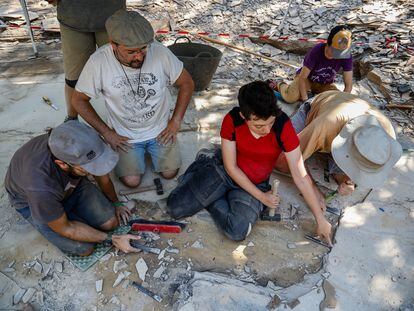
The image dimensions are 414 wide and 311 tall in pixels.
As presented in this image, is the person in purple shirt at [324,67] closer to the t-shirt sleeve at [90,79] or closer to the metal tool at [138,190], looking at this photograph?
the metal tool at [138,190]

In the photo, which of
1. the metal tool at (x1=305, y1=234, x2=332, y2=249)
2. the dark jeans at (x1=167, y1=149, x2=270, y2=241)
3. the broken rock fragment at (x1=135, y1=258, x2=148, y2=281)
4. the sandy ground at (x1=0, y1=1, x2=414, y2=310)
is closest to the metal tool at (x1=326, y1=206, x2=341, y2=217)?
the sandy ground at (x1=0, y1=1, x2=414, y2=310)

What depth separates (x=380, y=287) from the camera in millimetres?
2740

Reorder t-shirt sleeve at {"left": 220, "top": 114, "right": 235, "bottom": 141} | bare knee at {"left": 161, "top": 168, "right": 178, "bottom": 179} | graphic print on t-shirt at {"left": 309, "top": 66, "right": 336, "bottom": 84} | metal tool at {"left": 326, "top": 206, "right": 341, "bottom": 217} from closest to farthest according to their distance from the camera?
t-shirt sleeve at {"left": 220, "top": 114, "right": 235, "bottom": 141}, metal tool at {"left": 326, "top": 206, "right": 341, "bottom": 217}, bare knee at {"left": 161, "top": 168, "right": 178, "bottom": 179}, graphic print on t-shirt at {"left": 309, "top": 66, "right": 336, "bottom": 84}

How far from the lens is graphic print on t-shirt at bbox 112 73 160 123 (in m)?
3.12

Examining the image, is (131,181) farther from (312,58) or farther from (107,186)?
(312,58)

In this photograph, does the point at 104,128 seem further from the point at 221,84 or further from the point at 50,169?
the point at 221,84

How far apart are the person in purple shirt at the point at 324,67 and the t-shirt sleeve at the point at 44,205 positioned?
3281mm

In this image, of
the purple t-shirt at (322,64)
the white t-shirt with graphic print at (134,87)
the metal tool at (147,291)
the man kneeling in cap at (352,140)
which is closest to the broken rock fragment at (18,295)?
the metal tool at (147,291)

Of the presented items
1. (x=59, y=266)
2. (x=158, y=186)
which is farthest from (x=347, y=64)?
(x=59, y=266)

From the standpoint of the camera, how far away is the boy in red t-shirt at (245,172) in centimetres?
262

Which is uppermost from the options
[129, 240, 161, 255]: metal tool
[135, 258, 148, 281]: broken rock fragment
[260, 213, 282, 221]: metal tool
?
[260, 213, 282, 221]: metal tool

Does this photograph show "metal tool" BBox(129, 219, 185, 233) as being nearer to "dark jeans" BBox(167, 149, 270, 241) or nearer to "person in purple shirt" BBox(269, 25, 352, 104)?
"dark jeans" BBox(167, 149, 270, 241)

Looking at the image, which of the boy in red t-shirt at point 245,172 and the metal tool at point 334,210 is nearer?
the boy in red t-shirt at point 245,172

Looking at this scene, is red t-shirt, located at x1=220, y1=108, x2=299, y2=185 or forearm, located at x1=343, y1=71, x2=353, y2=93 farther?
forearm, located at x1=343, y1=71, x2=353, y2=93
